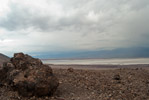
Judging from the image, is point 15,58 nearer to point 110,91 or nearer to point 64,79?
point 64,79

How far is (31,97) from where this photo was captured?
891 cm

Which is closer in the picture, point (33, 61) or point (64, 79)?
point (33, 61)

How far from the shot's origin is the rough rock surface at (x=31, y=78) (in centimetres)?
893

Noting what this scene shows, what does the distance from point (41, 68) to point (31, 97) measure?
5.62 ft

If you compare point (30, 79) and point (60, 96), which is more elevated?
point (30, 79)

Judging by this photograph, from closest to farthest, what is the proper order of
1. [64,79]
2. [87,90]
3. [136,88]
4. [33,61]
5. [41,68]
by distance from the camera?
1. [41,68]
2. [33,61]
3. [87,90]
4. [136,88]
5. [64,79]

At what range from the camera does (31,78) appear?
29.5ft

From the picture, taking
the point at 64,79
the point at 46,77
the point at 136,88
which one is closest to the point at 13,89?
the point at 46,77

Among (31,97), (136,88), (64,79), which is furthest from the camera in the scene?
(64,79)

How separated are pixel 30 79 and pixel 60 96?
6.85 feet

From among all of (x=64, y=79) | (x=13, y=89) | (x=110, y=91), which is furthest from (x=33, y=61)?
(x=110, y=91)

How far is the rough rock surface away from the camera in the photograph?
8930 mm

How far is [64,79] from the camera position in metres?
13.3

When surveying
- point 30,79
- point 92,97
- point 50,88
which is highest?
point 30,79
